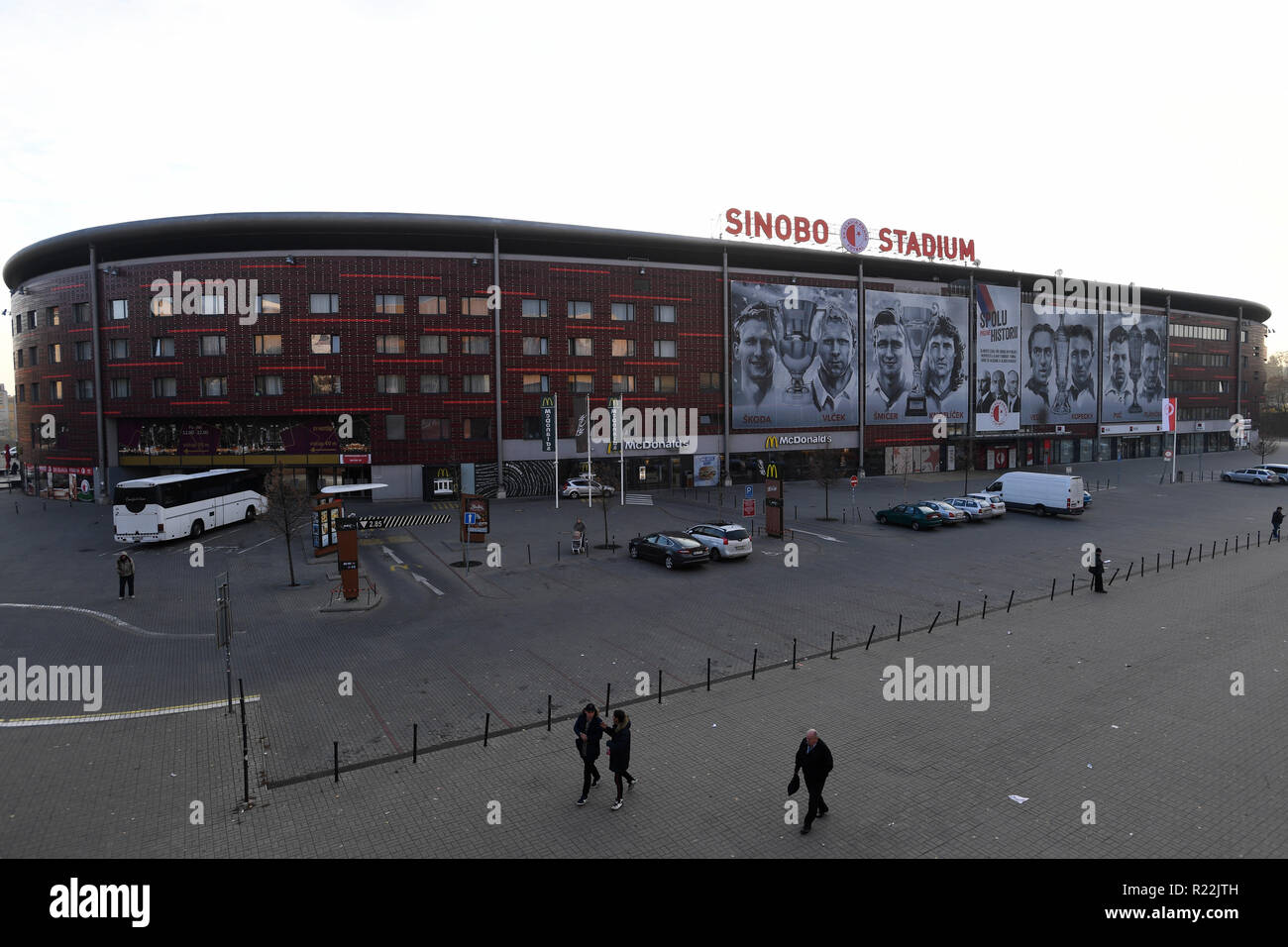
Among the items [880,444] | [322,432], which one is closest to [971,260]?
[880,444]

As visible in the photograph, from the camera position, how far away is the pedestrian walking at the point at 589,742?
10758 millimetres

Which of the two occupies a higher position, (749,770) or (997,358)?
(997,358)

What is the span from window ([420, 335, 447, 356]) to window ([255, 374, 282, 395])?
10.4 metres

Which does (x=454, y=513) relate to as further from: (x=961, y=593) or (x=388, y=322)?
(x=961, y=593)

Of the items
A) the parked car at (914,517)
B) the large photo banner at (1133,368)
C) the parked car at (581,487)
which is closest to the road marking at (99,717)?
the parked car at (914,517)

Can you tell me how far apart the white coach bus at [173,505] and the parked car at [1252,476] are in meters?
76.6

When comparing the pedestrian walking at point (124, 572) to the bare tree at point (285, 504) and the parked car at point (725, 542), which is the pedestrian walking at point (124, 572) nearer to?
the bare tree at point (285, 504)

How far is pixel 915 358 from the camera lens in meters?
69.1

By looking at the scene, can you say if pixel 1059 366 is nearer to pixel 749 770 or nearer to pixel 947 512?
pixel 947 512

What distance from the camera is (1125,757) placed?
12.2 m

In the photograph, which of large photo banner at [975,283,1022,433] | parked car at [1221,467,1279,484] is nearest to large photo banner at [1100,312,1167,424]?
large photo banner at [975,283,1022,433]

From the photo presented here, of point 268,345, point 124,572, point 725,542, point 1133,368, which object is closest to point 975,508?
point 725,542

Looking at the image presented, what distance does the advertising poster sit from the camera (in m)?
61.0

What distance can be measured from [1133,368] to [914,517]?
66.0m
